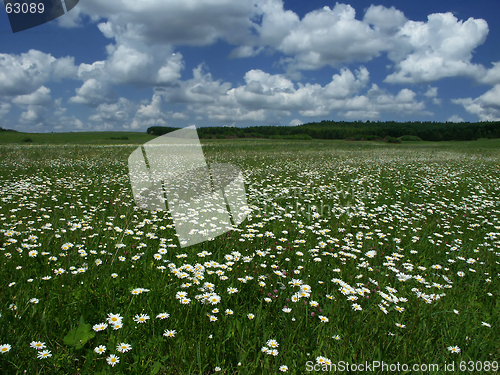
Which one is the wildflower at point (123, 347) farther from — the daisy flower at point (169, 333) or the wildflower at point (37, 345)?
the wildflower at point (37, 345)

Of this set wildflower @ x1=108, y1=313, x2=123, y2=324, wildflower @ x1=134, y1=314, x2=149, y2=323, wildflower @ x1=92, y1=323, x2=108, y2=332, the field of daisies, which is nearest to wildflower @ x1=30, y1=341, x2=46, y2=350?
the field of daisies

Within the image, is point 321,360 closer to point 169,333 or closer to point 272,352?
point 272,352

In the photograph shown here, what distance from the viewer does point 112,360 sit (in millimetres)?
2033

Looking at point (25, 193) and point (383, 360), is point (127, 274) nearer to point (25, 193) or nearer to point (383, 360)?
point (383, 360)

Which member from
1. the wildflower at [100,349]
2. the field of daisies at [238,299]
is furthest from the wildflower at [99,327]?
the wildflower at [100,349]

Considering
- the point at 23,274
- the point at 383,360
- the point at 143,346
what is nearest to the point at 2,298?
the point at 23,274

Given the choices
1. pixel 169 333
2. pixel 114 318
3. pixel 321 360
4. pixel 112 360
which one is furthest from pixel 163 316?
pixel 321 360

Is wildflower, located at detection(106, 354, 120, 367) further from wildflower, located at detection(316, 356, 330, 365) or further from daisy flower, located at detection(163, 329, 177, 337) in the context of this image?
wildflower, located at detection(316, 356, 330, 365)

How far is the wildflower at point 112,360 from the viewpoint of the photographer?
2.00 m

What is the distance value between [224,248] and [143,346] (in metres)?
2.02

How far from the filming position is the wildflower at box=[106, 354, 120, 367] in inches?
78.8

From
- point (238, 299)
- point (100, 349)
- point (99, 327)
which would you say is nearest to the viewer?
point (100, 349)

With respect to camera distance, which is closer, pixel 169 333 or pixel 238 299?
pixel 169 333

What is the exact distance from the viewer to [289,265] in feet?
12.8
